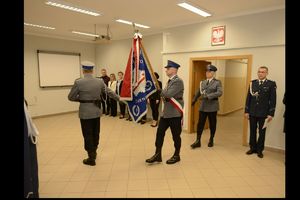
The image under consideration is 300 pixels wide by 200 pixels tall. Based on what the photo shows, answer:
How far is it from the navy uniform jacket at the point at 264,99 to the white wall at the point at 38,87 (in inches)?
243

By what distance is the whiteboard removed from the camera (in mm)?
7173

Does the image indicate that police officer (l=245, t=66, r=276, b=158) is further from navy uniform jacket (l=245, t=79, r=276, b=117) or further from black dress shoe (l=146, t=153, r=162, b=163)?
black dress shoe (l=146, t=153, r=162, b=163)

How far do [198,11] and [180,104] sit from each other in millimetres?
2019

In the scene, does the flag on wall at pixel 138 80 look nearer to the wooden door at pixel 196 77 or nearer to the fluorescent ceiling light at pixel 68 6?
the fluorescent ceiling light at pixel 68 6

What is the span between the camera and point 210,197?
2.57 m

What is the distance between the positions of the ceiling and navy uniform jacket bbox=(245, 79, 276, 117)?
4.50 feet

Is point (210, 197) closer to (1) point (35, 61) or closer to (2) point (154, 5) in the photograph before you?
(2) point (154, 5)

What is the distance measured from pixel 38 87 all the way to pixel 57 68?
888mm

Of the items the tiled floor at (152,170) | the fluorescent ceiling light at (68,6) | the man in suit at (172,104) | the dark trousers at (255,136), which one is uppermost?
the fluorescent ceiling light at (68,6)

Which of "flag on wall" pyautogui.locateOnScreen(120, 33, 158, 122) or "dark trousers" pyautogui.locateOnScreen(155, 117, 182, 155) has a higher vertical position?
"flag on wall" pyautogui.locateOnScreen(120, 33, 158, 122)

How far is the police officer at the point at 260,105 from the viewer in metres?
3.65

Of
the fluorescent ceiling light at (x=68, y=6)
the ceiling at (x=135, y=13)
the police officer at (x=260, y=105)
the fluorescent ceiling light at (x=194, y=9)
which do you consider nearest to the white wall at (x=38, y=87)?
the ceiling at (x=135, y=13)

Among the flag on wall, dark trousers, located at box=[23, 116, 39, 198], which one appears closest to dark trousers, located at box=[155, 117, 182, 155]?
the flag on wall
